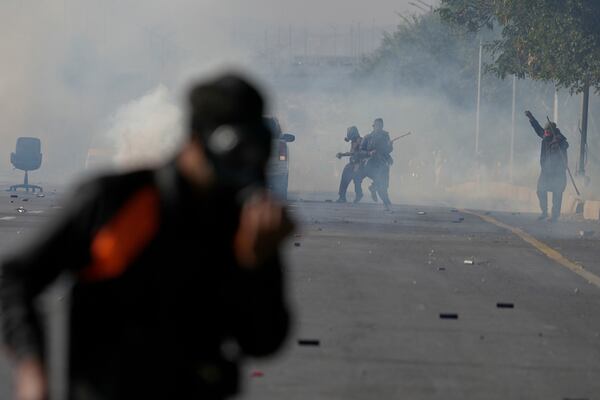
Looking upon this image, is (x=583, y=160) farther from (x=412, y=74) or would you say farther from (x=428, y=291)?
(x=412, y=74)

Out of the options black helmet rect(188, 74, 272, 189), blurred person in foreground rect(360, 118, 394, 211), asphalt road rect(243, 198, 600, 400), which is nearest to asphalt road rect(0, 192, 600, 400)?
asphalt road rect(243, 198, 600, 400)

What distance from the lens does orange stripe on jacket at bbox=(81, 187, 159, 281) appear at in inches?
139

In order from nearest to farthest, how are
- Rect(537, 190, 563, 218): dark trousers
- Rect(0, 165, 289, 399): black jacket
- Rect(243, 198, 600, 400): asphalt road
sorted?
Rect(0, 165, 289, 399): black jacket, Rect(243, 198, 600, 400): asphalt road, Rect(537, 190, 563, 218): dark trousers

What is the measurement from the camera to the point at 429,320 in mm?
11398

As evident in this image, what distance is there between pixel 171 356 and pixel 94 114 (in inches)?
2765

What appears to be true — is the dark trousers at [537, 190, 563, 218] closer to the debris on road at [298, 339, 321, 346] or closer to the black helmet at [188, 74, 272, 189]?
the debris on road at [298, 339, 321, 346]

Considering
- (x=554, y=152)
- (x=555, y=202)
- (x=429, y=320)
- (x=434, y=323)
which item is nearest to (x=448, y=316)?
(x=429, y=320)

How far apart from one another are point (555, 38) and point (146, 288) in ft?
113

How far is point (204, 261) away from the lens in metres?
3.59

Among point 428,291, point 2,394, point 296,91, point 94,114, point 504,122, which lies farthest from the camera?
point 296,91

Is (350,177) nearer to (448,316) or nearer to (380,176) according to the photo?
(380,176)

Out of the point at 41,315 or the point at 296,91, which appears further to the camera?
the point at 296,91

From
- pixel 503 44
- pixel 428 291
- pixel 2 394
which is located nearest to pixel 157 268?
pixel 2 394

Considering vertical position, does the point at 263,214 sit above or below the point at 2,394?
above
